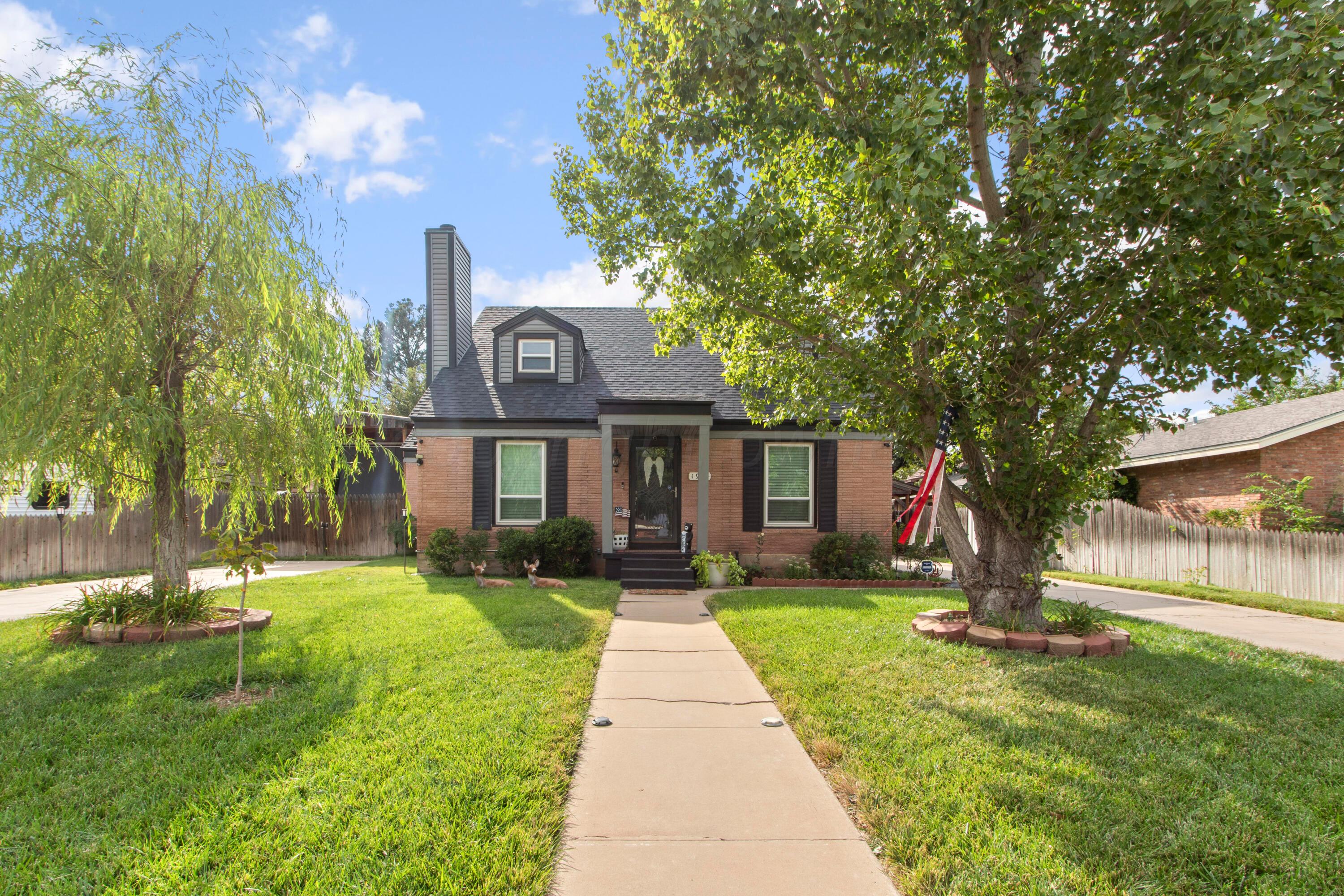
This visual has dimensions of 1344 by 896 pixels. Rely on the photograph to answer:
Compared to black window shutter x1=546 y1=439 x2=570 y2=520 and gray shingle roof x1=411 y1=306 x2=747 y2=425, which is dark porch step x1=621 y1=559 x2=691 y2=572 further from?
gray shingle roof x1=411 y1=306 x2=747 y2=425

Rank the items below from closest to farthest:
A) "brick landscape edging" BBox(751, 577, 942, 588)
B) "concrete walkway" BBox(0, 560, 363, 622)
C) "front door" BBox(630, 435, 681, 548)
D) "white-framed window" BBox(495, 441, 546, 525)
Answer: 1. "concrete walkway" BBox(0, 560, 363, 622)
2. "brick landscape edging" BBox(751, 577, 942, 588)
3. "white-framed window" BBox(495, 441, 546, 525)
4. "front door" BBox(630, 435, 681, 548)

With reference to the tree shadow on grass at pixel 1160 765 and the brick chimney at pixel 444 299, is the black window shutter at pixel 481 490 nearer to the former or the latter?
the brick chimney at pixel 444 299

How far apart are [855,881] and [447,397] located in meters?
12.4

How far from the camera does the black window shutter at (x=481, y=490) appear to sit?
1300 centimetres

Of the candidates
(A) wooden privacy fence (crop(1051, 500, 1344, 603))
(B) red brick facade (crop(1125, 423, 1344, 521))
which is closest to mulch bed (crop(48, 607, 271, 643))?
(A) wooden privacy fence (crop(1051, 500, 1344, 603))

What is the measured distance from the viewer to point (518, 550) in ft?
40.4

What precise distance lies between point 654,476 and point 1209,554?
441 inches

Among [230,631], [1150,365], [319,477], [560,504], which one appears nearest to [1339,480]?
[1150,365]

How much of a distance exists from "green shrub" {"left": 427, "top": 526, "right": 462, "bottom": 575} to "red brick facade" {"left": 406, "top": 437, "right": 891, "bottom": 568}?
0.35m

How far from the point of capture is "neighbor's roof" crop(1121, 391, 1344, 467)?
13.9m

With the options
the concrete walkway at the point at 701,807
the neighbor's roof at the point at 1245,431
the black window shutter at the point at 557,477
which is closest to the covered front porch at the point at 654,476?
the black window shutter at the point at 557,477

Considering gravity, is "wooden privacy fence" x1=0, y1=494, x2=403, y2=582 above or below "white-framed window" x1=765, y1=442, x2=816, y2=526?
below

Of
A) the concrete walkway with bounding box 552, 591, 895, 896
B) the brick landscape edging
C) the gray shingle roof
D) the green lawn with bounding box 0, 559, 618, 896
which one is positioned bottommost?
the brick landscape edging

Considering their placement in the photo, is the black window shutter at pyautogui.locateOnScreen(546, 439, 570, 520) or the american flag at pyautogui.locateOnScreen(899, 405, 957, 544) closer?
the american flag at pyautogui.locateOnScreen(899, 405, 957, 544)
